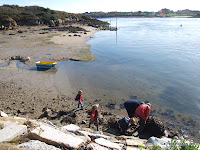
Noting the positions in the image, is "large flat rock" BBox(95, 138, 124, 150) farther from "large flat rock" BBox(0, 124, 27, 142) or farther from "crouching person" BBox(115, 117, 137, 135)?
"large flat rock" BBox(0, 124, 27, 142)

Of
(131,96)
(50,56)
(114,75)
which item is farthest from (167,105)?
(50,56)

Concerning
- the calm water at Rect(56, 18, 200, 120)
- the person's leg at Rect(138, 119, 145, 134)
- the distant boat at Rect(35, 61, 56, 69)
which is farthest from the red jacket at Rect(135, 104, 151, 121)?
the distant boat at Rect(35, 61, 56, 69)

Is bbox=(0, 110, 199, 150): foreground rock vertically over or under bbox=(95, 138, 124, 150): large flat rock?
over

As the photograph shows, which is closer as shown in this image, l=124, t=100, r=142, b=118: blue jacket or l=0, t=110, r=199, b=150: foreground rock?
l=0, t=110, r=199, b=150: foreground rock

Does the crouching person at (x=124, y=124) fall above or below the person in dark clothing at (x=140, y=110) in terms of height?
below

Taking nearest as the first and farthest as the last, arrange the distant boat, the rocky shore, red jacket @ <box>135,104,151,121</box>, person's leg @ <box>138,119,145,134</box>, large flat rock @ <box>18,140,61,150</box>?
large flat rock @ <box>18,140,61,150</box>
red jacket @ <box>135,104,151,121</box>
person's leg @ <box>138,119,145,134</box>
the rocky shore
the distant boat

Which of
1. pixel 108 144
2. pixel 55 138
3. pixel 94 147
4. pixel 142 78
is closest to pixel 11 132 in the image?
pixel 55 138

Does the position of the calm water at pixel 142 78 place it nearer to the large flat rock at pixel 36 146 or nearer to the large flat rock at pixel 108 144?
the large flat rock at pixel 108 144

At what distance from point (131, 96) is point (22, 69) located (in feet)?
36.5

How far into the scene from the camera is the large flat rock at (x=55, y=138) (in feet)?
15.8

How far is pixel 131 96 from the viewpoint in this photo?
36.8 ft

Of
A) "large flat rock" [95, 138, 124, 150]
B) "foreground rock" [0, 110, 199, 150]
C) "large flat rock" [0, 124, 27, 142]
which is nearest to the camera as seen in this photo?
"foreground rock" [0, 110, 199, 150]

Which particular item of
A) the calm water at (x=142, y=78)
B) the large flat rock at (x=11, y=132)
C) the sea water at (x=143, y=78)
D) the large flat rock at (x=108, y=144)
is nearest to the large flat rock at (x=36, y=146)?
the large flat rock at (x=11, y=132)

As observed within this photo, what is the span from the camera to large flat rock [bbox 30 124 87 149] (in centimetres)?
482
